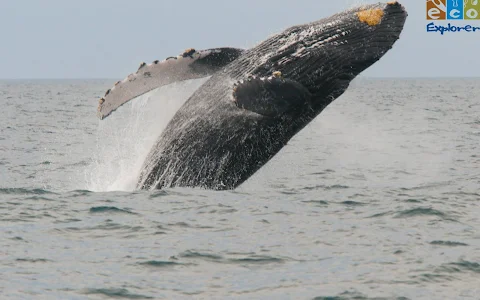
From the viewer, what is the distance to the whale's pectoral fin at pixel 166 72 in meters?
11.7

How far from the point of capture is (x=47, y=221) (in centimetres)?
1121

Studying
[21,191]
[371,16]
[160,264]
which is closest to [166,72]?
[371,16]

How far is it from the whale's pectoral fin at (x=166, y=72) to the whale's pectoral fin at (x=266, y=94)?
2.09 metres

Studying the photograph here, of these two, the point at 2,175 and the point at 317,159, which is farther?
the point at 317,159

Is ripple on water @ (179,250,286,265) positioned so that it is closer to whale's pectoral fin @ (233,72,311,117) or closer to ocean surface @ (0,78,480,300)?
ocean surface @ (0,78,480,300)

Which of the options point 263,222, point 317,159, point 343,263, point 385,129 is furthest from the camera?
point 385,129

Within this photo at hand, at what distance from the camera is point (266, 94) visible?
9617 mm

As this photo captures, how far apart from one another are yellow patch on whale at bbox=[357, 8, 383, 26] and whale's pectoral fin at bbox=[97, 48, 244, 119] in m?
1.95

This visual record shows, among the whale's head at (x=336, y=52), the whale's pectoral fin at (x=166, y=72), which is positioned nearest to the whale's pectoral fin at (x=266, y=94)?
the whale's head at (x=336, y=52)

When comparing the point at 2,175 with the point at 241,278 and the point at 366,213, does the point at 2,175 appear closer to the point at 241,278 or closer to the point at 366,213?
the point at 366,213

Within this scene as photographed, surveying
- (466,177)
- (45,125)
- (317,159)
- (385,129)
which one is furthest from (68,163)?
(385,129)

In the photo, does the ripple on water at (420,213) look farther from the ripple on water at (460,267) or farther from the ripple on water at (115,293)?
the ripple on water at (115,293)

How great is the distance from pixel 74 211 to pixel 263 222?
3.01m

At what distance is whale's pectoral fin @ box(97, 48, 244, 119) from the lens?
11.7 meters
